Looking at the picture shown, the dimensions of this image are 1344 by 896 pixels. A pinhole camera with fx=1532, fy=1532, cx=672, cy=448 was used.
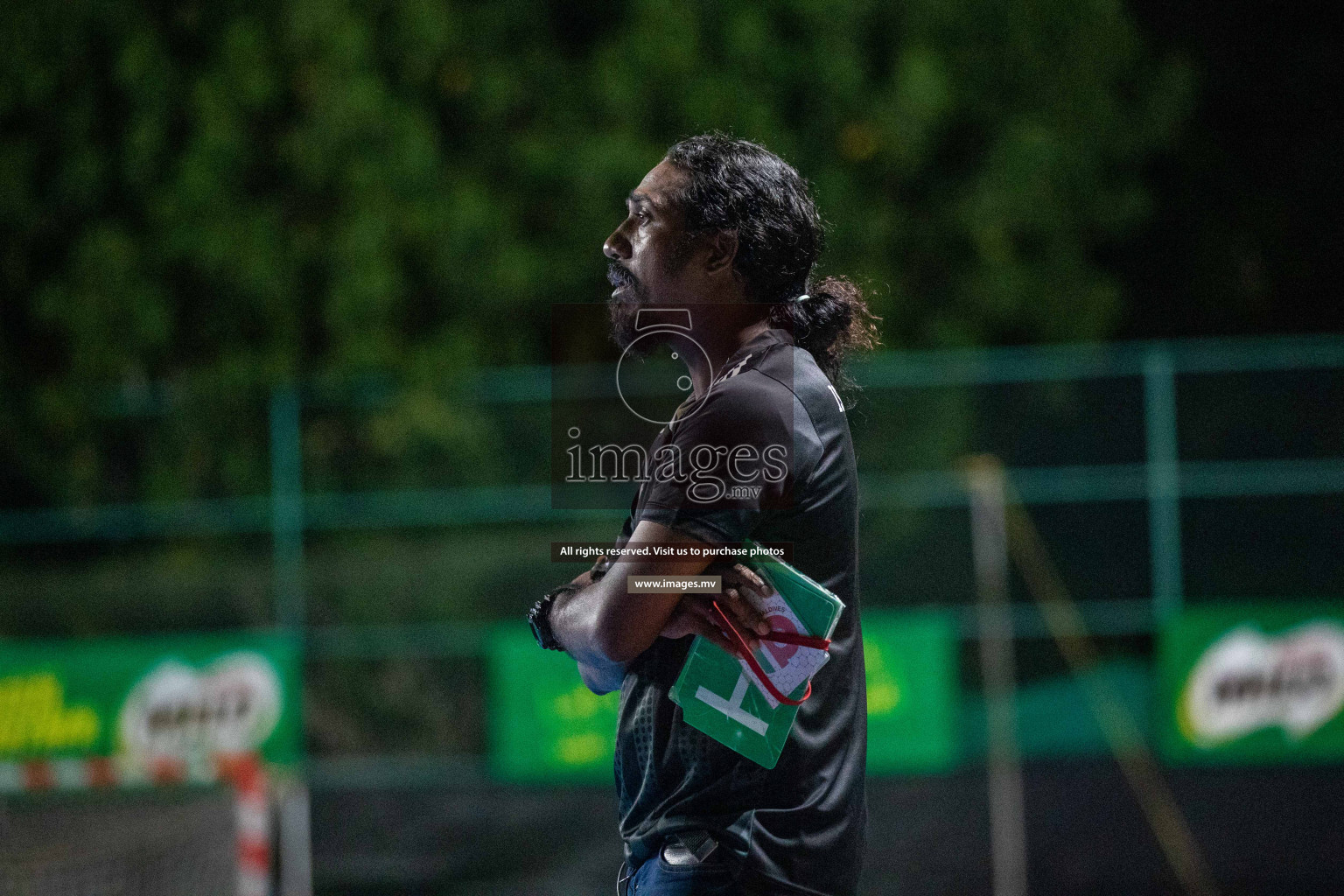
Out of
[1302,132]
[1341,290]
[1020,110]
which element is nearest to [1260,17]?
[1302,132]

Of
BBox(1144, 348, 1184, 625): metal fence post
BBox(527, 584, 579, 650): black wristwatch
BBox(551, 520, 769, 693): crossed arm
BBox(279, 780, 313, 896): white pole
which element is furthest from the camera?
Answer: BBox(1144, 348, 1184, 625): metal fence post

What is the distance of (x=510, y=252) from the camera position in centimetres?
1240

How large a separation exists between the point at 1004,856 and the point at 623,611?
735cm

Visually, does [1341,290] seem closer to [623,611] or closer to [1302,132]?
[1302,132]

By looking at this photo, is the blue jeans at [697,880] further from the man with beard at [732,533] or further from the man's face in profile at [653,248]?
the man's face in profile at [653,248]

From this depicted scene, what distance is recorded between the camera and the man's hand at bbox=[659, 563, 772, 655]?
2256mm

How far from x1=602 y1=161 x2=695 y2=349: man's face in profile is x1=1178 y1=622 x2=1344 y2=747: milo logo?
24.1 ft

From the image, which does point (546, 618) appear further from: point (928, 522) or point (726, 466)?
A: point (928, 522)

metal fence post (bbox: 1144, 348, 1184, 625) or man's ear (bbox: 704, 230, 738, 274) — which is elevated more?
metal fence post (bbox: 1144, 348, 1184, 625)

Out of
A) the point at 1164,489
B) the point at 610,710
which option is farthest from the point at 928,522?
the point at 610,710

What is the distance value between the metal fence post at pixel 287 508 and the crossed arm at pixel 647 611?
8841 millimetres

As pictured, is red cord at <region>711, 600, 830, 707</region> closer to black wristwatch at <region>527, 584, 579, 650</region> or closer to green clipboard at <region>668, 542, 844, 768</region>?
green clipboard at <region>668, 542, 844, 768</region>

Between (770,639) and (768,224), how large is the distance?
679 mm

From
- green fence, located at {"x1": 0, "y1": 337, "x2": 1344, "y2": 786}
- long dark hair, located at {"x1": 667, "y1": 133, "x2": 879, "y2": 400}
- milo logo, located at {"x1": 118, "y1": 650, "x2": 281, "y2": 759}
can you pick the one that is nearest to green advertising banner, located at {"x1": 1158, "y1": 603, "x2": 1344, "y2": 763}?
green fence, located at {"x1": 0, "y1": 337, "x2": 1344, "y2": 786}
